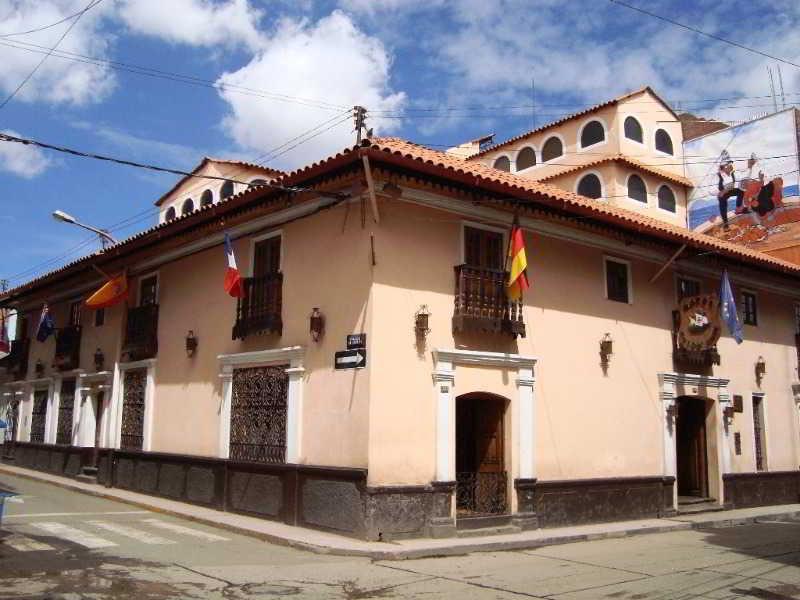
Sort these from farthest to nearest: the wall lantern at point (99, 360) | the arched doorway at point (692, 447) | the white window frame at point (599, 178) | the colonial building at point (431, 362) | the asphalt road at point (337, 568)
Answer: the white window frame at point (599, 178) → the wall lantern at point (99, 360) → the arched doorway at point (692, 447) → the colonial building at point (431, 362) → the asphalt road at point (337, 568)

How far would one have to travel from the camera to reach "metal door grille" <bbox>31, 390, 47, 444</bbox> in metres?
21.5

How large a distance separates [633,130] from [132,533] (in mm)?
20857

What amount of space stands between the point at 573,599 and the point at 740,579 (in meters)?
2.44

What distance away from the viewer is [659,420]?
15.0 metres

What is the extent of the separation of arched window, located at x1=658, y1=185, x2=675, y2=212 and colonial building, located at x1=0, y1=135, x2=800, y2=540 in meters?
8.81

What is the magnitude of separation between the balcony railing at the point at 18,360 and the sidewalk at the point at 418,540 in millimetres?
7937

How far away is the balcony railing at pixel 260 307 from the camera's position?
42.5 ft

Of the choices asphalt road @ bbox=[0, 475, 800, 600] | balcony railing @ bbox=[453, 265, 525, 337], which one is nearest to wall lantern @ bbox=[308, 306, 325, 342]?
balcony railing @ bbox=[453, 265, 525, 337]

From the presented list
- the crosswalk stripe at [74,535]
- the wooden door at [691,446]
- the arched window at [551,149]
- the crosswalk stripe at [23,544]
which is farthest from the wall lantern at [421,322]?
the arched window at [551,149]

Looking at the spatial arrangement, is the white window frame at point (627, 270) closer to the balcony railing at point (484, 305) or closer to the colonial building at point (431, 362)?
the colonial building at point (431, 362)

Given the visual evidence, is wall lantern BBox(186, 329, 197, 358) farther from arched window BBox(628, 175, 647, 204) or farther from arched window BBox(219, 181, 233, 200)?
arched window BBox(628, 175, 647, 204)

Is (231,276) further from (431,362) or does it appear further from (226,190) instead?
(226,190)

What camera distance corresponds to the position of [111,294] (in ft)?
56.0

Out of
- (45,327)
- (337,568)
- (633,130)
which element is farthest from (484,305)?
(633,130)
